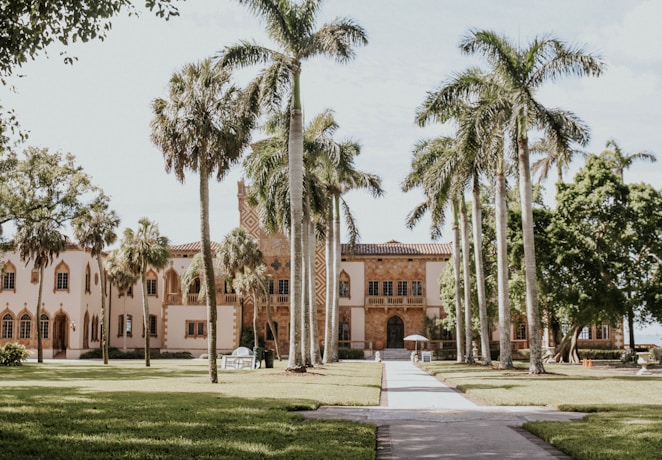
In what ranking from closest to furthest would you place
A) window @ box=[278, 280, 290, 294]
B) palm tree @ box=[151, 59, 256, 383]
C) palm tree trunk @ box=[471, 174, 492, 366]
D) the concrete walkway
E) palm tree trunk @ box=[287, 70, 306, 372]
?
the concrete walkway, palm tree @ box=[151, 59, 256, 383], palm tree trunk @ box=[287, 70, 306, 372], palm tree trunk @ box=[471, 174, 492, 366], window @ box=[278, 280, 290, 294]

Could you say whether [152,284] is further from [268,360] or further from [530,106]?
[530,106]

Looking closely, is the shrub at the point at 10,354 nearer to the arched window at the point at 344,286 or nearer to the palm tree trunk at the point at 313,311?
the palm tree trunk at the point at 313,311

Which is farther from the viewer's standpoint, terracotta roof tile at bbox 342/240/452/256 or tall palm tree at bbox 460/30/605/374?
terracotta roof tile at bbox 342/240/452/256

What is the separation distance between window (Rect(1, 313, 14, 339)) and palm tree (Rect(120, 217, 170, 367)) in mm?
19991

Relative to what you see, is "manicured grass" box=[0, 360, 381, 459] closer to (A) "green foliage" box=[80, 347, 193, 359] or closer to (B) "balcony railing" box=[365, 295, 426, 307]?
(A) "green foliage" box=[80, 347, 193, 359]

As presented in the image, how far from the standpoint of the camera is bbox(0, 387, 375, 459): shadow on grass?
8688 millimetres

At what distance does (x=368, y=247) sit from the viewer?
59.7 m

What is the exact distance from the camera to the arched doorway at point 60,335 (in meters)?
55.8

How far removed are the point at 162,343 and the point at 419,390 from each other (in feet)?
134

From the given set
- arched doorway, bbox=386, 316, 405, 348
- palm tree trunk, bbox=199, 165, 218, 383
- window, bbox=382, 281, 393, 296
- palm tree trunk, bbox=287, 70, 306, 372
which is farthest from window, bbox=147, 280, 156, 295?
palm tree trunk, bbox=199, 165, 218, 383

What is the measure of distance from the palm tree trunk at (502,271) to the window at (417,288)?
28.1m

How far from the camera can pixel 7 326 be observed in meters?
55.4

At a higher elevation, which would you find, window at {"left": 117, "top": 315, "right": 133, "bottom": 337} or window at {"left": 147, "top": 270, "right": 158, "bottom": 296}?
window at {"left": 147, "top": 270, "right": 158, "bottom": 296}

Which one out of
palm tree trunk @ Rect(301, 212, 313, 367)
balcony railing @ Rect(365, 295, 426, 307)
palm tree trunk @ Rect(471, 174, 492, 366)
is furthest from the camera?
balcony railing @ Rect(365, 295, 426, 307)
